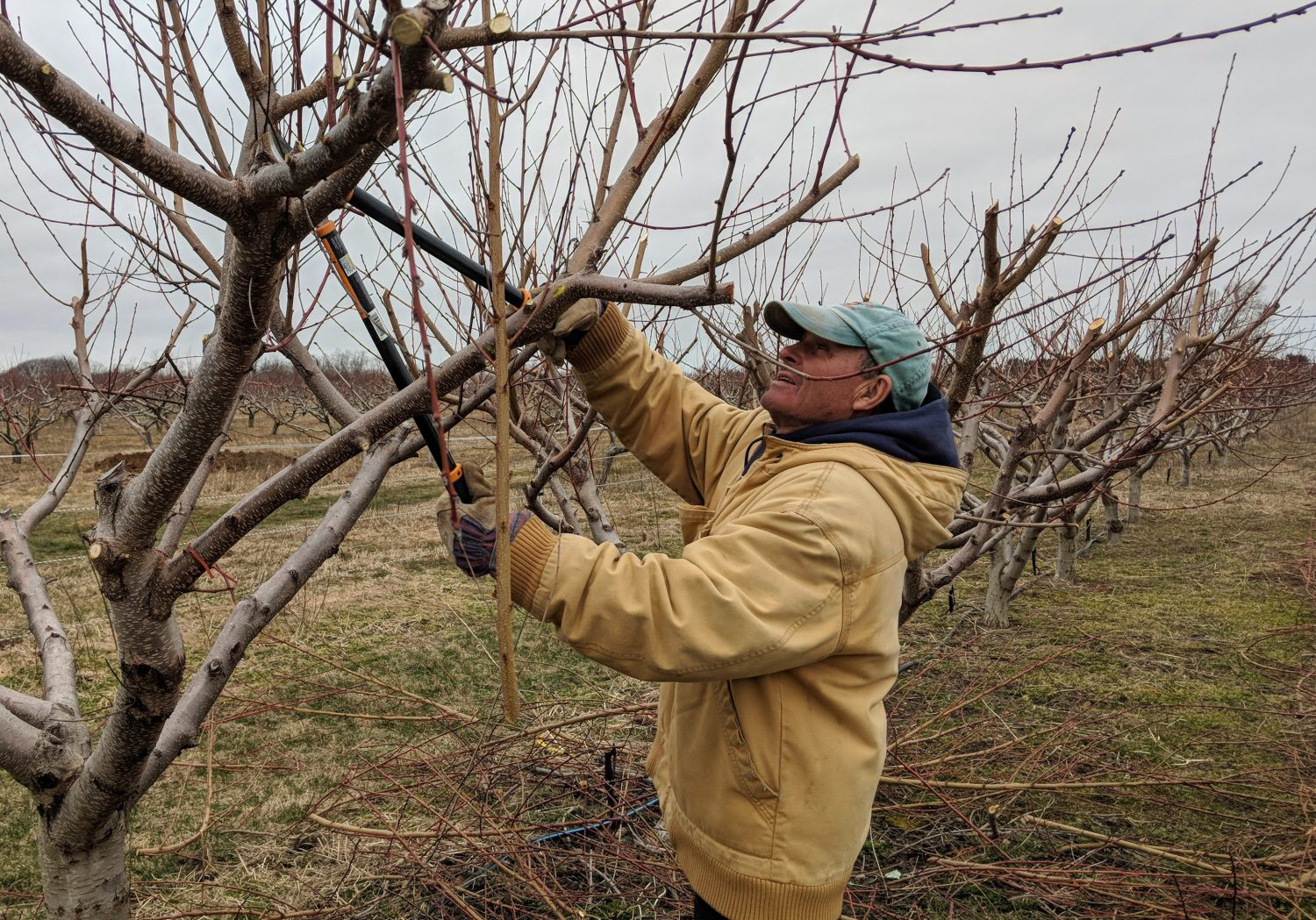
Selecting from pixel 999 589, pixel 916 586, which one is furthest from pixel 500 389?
pixel 999 589

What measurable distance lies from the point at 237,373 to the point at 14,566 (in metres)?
1.58

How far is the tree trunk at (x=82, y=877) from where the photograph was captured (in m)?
1.88

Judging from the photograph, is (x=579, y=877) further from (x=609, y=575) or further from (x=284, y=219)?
(x=284, y=219)

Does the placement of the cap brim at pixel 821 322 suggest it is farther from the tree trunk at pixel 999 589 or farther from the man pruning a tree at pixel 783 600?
the tree trunk at pixel 999 589

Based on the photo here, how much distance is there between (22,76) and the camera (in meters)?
1.04

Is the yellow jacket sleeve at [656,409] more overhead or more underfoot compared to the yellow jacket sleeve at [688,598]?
more overhead

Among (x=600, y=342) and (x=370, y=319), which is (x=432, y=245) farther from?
(x=600, y=342)

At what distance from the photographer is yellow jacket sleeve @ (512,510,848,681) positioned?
1.38 m

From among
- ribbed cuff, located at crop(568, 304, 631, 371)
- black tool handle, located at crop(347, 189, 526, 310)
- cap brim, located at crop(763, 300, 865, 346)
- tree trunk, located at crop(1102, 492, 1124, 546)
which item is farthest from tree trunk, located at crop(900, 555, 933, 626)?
tree trunk, located at crop(1102, 492, 1124, 546)

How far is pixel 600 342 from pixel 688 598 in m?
0.90

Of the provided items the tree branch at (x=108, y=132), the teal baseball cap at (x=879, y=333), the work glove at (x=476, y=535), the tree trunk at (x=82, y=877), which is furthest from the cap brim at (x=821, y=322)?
the tree trunk at (x=82, y=877)

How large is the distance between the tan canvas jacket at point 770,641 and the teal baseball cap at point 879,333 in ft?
0.69

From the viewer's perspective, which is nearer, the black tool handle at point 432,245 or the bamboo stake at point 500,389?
the bamboo stake at point 500,389

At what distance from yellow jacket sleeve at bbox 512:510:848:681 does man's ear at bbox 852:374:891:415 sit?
50cm
